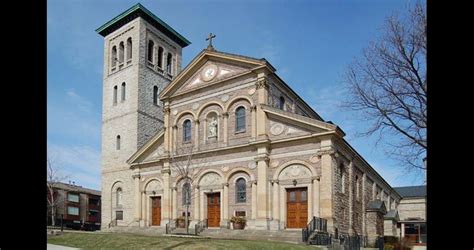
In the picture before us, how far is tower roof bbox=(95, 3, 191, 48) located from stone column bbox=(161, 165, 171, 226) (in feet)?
56.0

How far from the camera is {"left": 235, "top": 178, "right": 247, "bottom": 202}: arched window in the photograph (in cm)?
2544

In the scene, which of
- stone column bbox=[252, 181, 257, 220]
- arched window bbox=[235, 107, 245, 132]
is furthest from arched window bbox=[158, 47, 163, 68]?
stone column bbox=[252, 181, 257, 220]

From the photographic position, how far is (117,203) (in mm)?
35719

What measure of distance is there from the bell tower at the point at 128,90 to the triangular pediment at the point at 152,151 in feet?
13.1

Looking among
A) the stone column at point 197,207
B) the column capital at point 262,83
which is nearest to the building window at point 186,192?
the stone column at point 197,207

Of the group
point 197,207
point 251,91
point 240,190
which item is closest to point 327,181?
point 240,190

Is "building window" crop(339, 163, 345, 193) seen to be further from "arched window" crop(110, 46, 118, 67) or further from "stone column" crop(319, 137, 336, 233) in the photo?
"arched window" crop(110, 46, 118, 67)

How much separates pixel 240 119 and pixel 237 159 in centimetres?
283

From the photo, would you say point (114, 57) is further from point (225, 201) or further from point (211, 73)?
point (225, 201)

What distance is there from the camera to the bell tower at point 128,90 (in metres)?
36.2
